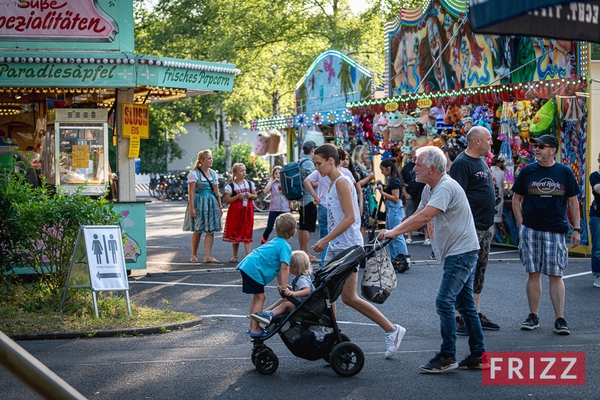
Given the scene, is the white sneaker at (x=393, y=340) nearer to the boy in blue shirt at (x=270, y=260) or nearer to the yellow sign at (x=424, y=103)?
the boy in blue shirt at (x=270, y=260)

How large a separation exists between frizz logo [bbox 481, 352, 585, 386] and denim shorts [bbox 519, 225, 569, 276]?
3.92ft

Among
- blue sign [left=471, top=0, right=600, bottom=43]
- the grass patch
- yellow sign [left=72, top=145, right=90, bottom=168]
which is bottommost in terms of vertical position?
the grass patch

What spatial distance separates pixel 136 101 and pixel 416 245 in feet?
21.5

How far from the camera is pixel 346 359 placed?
680 centimetres

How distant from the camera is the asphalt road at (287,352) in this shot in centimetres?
639

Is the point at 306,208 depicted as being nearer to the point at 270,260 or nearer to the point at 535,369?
the point at 270,260

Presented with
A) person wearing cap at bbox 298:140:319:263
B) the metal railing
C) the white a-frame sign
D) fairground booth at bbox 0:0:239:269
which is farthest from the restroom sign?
the metal railing

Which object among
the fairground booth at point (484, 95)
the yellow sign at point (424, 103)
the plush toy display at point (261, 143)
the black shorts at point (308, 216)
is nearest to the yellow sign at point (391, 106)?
the fairground booth at point (484, 95)

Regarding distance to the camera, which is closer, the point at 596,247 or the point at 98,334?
the point at 98,334

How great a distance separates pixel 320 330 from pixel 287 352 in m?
1.07

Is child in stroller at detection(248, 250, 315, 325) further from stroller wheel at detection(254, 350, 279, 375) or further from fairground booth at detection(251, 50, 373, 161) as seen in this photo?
fairground booth at detection(251, 50, 373, 161)

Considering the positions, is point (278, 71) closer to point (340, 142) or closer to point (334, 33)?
point (334, 33)

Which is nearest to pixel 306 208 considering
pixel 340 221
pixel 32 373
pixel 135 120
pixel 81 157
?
pixel 135 120

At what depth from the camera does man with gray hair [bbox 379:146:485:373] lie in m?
6.84
